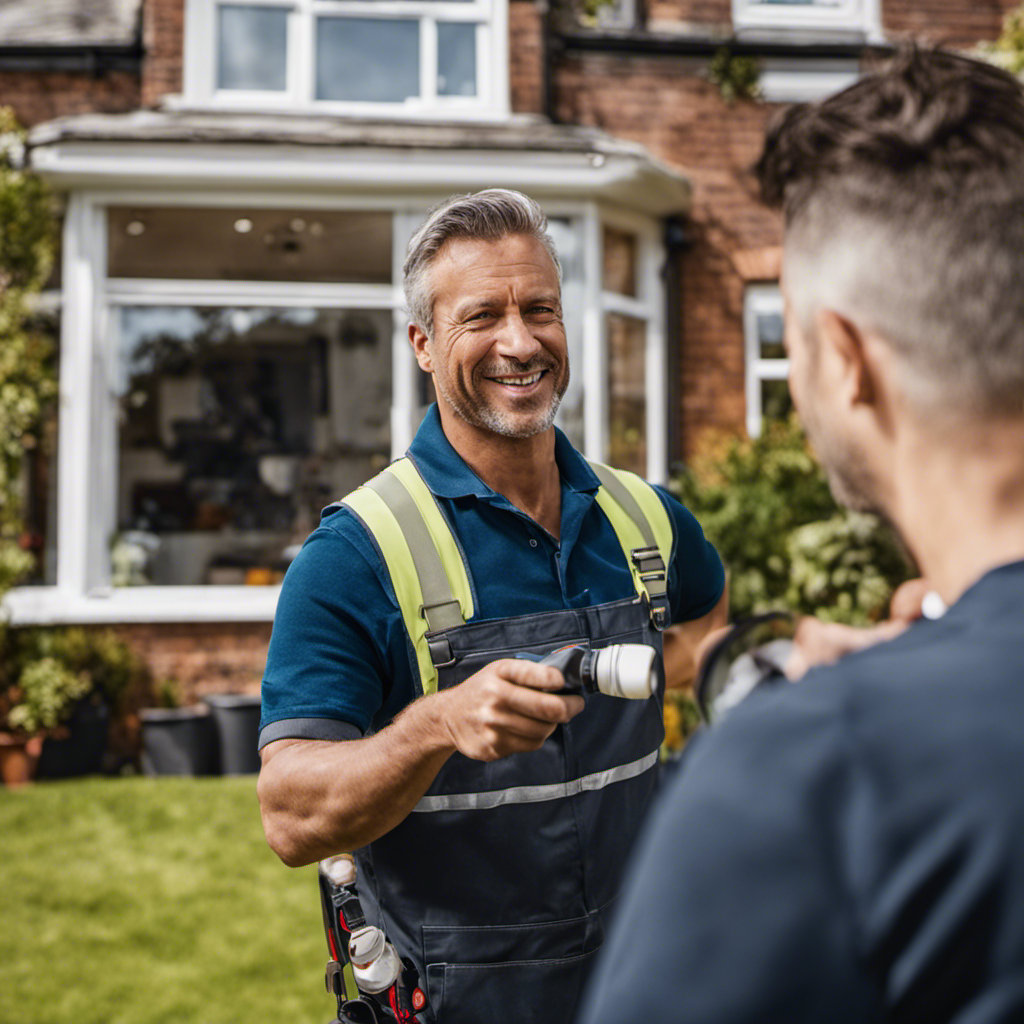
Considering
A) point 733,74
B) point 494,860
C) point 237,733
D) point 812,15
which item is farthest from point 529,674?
point 812,15

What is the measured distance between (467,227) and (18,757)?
5.74 metres

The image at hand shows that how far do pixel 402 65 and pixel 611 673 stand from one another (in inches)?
294

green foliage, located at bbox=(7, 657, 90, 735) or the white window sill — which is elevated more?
the white window sill

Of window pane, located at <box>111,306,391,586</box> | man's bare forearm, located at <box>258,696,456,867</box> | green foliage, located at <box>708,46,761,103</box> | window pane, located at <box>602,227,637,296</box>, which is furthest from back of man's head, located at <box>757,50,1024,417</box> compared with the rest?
green foliage, located at <box>708,46,761,103</box>

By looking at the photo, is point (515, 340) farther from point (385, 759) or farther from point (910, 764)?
point (910, 764)

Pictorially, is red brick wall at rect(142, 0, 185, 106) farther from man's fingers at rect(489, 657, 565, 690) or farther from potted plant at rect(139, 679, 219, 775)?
man's fingers at rect(489, 657, 565, 690)

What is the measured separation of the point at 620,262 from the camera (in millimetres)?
7805

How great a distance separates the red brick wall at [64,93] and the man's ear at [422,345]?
21.5 ft

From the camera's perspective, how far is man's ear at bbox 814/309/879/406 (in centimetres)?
83

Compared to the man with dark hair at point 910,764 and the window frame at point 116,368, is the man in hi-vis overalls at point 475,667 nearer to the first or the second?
the man with dark hair at point 910,764

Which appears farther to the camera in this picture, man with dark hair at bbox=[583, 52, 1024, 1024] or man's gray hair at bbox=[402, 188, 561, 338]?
man's gray hair at bbox=[402, 188, 561, 338]

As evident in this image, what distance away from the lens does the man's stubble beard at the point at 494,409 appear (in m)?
1.96

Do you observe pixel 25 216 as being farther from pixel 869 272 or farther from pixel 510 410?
pixel 869 272

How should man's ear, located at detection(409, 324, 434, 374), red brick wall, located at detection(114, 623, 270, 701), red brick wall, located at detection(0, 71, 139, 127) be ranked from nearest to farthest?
man's ear, located at detection(409, 324, 434, 374), red brick wall, located at detection(114, 623, 270, 701), red brick wall, located at detection(0, 71, 139, 127)
